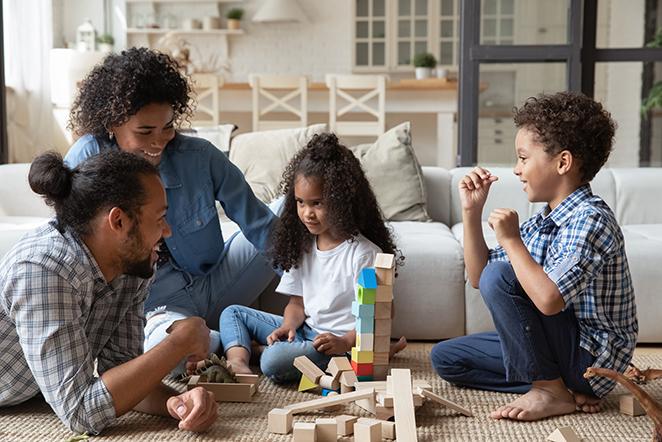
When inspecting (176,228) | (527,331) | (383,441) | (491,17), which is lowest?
(383,441)

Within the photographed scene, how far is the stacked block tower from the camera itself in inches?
84.4

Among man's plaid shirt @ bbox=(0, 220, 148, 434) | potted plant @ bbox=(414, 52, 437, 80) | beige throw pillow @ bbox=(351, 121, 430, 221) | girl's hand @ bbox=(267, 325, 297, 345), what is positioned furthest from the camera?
potted plant @ bbox=(414, 52, 437, 80)

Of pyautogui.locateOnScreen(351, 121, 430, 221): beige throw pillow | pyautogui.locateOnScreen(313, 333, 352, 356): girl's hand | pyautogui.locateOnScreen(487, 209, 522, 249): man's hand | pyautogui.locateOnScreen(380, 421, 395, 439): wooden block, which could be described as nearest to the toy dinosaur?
pyautogui.locateOnScreen(487, 209, 522, 249): man's hand

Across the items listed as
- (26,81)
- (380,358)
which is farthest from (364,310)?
(26,81)

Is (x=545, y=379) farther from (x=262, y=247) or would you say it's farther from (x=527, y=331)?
(x=262, y=247)

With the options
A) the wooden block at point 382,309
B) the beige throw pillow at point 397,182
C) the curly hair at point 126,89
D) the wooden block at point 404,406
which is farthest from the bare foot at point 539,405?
the beige throw pillow at point 397,182

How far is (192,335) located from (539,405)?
80 cm

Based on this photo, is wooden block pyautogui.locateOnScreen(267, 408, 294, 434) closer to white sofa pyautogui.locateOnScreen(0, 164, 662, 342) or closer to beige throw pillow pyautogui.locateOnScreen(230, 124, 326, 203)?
white sofa pyautogui.locateOnScreen(0, 164, 662, 342)

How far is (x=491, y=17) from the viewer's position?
4.25 meters

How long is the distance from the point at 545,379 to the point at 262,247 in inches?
36.7

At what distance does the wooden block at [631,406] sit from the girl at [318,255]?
704 millimetres

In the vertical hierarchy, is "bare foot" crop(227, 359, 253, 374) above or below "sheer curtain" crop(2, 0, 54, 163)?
below

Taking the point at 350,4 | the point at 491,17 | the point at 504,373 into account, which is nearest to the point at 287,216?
the point at 504,373

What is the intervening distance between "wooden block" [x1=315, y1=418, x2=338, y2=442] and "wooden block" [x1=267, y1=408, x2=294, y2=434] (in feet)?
0.30
